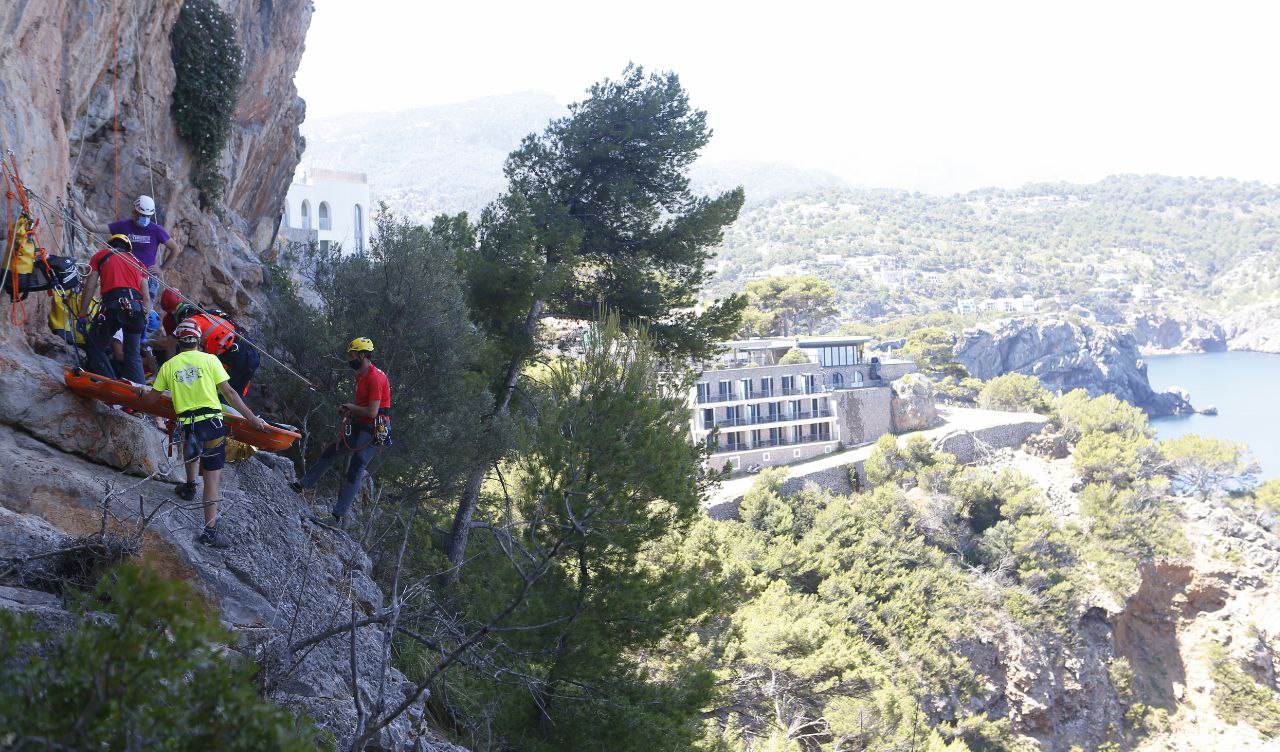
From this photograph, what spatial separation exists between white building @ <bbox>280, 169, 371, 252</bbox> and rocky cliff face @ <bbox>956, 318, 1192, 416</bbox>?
66.4 meters

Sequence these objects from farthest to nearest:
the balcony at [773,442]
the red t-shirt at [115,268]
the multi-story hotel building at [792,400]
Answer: the balcony at [773,442] < the multi-story hotel building at [792,400] < the red t-shirt at [115,268]

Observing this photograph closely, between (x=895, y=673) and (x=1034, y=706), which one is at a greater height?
(x=895, y=673)

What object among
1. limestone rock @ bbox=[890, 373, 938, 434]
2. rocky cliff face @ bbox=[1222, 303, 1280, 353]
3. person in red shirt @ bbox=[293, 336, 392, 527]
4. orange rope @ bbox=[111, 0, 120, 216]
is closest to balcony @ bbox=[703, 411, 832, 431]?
limestone rock @ bbox=[890, 373, 938, 434]

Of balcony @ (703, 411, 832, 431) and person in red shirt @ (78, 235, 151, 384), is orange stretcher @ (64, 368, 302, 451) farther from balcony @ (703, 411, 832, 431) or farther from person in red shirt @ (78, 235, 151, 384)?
balcony @ (703, 411, 832, 431)

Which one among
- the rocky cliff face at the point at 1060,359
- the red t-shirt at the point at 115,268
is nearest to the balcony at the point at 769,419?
the red t-shirt at the point at 115,268

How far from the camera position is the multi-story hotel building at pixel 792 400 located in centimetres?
4338

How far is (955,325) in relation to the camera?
108688mm

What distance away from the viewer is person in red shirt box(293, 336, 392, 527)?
25.6ft

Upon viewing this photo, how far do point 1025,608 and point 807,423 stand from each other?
46.3ft

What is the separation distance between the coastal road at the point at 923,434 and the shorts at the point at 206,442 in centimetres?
2964

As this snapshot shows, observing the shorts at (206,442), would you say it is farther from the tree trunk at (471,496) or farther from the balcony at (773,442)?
the balcony at (773,442)

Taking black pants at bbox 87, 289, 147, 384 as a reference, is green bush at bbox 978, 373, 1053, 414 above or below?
below

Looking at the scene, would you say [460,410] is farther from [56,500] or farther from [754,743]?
[754,743]

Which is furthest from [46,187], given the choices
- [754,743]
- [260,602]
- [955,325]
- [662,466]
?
[955,325]
